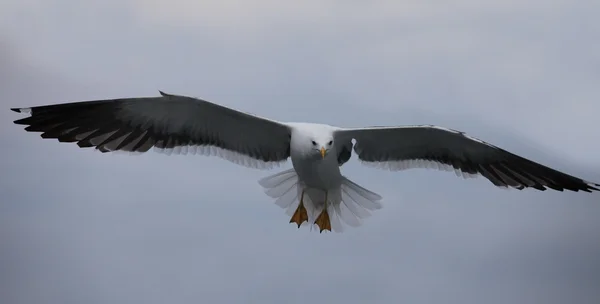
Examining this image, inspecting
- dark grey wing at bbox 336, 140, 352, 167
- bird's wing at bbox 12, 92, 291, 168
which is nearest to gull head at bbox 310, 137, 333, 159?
bird's wing at bbox 12, 92, 291, 168

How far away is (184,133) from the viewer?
1175 centimetres

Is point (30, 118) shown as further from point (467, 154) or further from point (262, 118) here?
point (467, 154)

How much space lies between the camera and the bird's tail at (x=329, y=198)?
38.3 ft

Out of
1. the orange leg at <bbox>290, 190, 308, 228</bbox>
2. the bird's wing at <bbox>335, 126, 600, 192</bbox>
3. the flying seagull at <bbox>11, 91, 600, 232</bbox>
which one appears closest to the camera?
the flying seagull at <bbox>11, 91, 600, 232</bbox>

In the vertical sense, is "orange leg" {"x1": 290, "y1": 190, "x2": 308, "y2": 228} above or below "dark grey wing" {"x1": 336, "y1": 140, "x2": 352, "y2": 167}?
below

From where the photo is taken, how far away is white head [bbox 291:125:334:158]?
10695 millimetres

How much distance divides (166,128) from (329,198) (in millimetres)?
1893

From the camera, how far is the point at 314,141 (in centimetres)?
1074

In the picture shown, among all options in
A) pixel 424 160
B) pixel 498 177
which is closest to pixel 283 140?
pixel 424 160

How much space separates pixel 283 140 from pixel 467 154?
202cm

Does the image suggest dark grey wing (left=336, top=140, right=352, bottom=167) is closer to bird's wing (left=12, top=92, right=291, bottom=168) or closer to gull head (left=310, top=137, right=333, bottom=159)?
bird's wing (left=12, top=92, right=291, bottom=168)

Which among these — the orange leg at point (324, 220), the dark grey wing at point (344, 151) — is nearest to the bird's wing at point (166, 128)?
the dark grey wing at point (344, 151)

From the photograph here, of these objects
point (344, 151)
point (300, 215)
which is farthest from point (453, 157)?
point (300, 215)

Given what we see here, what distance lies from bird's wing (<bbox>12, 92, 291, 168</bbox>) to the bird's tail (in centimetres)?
37
